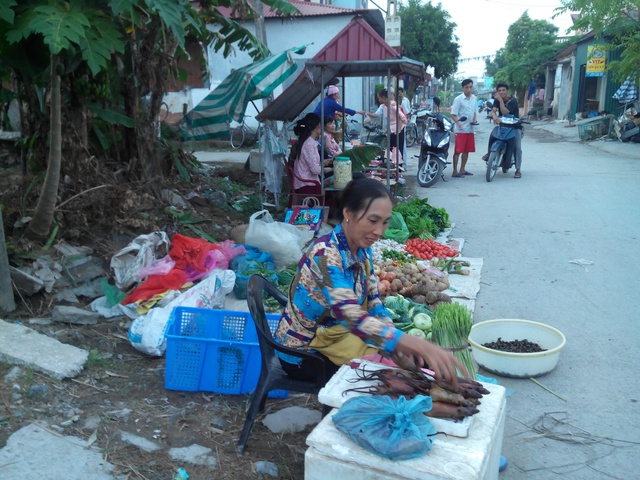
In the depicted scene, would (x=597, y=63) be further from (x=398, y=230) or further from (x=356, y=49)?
(x=398, y=230)

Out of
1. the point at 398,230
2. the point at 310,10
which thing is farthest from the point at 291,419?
the point at 310,10

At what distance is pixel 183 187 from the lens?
8.31 meters

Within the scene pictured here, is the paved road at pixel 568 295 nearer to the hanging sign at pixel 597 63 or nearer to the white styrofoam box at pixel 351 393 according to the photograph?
the white styrofoam box at pixel 351 393

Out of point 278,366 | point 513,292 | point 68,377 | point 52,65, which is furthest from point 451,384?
point 52,65

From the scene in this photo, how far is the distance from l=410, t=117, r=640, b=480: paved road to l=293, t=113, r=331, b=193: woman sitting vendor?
2.10 m

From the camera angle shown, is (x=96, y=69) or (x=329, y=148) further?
(x=329, y=148)

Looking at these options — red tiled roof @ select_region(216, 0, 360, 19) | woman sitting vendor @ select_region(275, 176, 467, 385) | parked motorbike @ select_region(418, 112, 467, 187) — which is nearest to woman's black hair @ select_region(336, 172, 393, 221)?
woman sitting vendor @ select_region(275, 176, 467, 385)

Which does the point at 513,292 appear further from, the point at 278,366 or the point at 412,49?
the point at 412,49

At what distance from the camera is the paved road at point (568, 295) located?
3250mm

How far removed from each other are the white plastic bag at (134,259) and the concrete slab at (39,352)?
1132 mm

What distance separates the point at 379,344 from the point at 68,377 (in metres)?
2.32

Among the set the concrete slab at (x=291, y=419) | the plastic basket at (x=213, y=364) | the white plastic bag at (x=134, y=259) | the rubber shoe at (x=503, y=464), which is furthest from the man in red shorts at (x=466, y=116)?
the rubber shoe at (x=503, y=464)

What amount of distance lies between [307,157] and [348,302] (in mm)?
5552

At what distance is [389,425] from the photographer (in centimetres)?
203
